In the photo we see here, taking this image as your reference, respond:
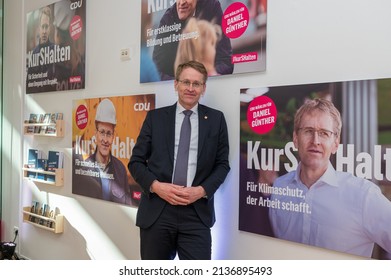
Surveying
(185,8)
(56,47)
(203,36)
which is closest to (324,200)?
(203,36)

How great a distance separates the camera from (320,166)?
2.02 m

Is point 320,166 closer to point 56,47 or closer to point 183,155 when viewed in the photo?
point 183,155

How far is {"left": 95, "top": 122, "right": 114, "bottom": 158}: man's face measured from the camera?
3162 mm

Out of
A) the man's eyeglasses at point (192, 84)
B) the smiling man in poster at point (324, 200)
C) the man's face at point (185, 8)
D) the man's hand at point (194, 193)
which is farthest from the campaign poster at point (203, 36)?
the man's hand at point (194, 193)

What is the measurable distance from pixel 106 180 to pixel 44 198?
1126 mm

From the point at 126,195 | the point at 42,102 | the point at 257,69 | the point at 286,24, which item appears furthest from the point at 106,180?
the point at 286,24

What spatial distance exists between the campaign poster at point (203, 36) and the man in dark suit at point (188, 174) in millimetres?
236

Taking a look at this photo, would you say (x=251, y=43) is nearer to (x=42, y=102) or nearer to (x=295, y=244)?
(x=295, y=244)

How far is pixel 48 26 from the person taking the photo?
3.82 meters

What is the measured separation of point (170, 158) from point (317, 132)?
32.9 inches

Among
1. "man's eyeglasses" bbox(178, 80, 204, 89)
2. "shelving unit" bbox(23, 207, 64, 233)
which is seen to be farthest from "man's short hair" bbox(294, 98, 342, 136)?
"shelving unit" bbox(23, 207, 64, 233)

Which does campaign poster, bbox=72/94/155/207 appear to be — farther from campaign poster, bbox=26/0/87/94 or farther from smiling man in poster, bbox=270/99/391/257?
smiling man in poster, bbox=270/99/391/257

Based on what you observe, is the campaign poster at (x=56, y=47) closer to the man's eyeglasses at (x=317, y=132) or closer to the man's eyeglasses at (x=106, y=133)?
the man's eyeglasses at (x=106, y=133)

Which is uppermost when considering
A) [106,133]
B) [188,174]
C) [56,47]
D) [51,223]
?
[56,47]
